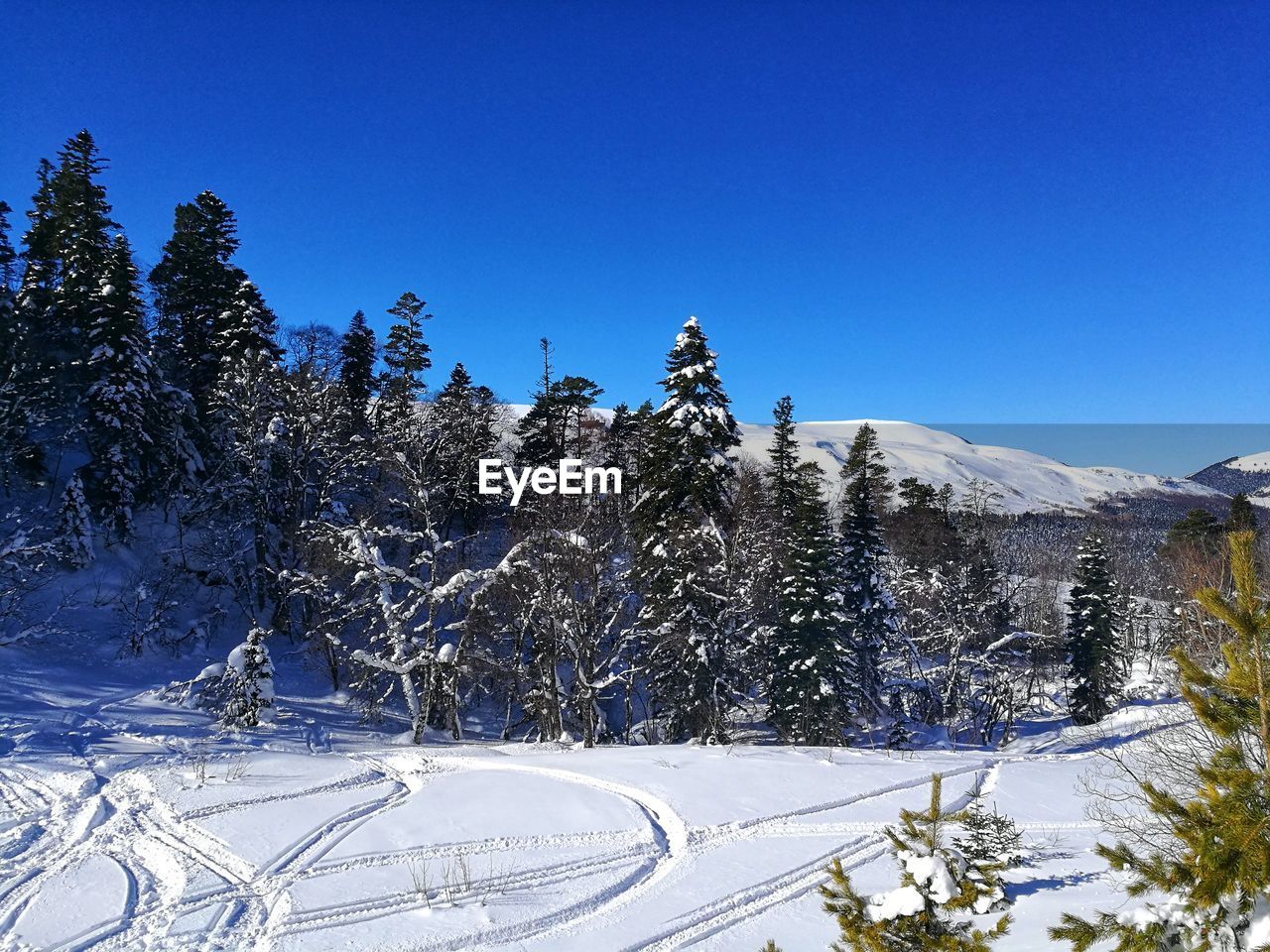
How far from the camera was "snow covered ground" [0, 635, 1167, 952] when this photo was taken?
774 centimetres

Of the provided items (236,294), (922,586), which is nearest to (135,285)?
(236,294)

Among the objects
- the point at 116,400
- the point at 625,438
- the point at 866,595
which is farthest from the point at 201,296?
the point at 866,595

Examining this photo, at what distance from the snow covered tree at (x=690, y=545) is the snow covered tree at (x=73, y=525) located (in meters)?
21.4

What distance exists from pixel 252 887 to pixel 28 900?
Result: 8.11 feet

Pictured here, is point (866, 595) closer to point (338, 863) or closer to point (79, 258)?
point (338, 863)

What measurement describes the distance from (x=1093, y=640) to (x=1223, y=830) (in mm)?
40047

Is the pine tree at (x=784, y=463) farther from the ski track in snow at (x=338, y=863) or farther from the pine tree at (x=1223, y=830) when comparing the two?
the pine tree at (x=1223, y=830)

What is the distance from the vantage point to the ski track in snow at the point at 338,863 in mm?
7652

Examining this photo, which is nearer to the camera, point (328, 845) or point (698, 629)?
point (328, 845)

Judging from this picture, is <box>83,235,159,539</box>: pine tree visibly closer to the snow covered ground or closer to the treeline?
the treeline

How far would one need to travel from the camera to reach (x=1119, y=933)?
4.12 m

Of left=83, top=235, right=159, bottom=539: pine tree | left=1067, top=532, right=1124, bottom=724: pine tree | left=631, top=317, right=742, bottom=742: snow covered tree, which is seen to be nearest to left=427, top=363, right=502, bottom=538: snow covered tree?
left=631, top=317, right=742, bottom=742: snow covered tree

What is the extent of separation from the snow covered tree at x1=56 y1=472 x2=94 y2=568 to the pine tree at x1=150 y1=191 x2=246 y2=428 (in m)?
7.92

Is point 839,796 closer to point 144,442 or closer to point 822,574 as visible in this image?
point 822,574
